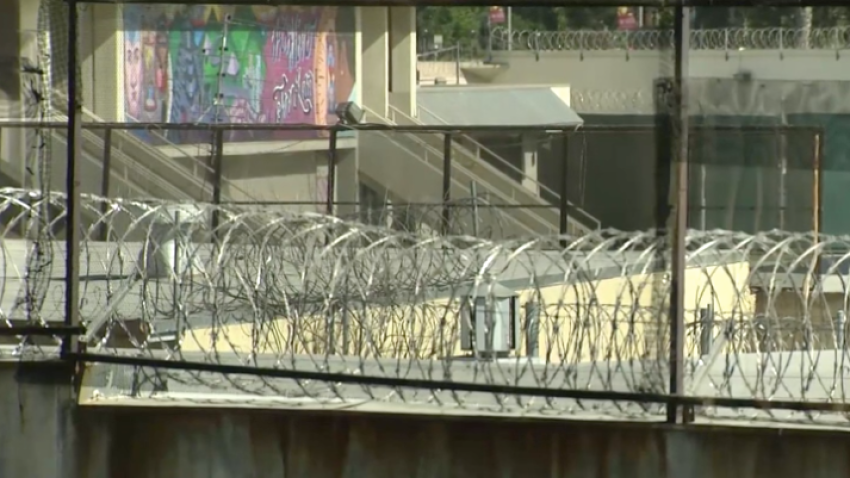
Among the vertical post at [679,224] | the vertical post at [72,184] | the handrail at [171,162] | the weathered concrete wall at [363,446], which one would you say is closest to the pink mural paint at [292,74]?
the handrail at [171,162]

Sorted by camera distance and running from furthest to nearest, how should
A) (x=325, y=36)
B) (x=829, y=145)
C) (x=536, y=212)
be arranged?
(x=325, y=36), (x=536, y=212), (x=829, y=145)

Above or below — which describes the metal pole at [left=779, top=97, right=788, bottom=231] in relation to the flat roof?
above

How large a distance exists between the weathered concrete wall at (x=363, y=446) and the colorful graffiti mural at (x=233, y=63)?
5.90ft

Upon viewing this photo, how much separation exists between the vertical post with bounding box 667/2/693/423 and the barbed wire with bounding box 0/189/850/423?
49 millimetres

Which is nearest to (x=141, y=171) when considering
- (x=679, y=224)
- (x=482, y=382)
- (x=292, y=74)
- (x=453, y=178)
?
(x=292, y=74)

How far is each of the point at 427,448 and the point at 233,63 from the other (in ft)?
15.8

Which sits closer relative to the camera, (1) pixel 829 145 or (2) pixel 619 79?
(1) pixel 829 145

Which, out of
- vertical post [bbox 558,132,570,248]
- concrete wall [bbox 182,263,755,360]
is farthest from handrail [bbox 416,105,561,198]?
concrete wall [bbox 182,263,755,360]

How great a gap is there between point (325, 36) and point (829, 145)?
648 cm

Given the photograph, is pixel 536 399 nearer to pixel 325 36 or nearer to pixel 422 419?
pixel 422 419

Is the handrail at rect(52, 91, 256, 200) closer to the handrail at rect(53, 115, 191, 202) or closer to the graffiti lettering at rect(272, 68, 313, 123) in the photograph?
the handrail at rect(53, 115, 191, 202)

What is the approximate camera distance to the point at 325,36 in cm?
1198

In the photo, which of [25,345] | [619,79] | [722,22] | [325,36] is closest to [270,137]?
[325,36]

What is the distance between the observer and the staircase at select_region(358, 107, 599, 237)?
10.5m
